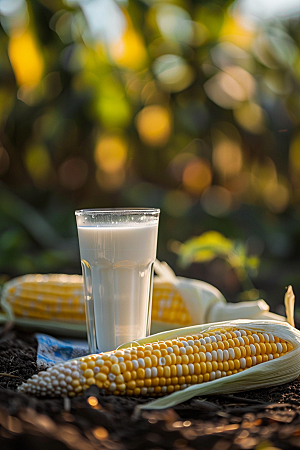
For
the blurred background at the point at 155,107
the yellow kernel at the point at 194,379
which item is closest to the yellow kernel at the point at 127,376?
the yellow kernel at the point at 194,379

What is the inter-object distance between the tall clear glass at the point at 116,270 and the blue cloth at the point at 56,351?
1.8 inches

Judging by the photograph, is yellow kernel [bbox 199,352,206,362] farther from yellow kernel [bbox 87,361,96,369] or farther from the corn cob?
the corn cob

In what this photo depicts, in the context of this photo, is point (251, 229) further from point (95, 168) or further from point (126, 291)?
point (126, 291)

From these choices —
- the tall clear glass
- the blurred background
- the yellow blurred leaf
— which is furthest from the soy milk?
the yellow blurred leaf

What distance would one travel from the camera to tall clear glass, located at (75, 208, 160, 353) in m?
0.88

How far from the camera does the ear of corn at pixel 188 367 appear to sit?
Result: 64 cm

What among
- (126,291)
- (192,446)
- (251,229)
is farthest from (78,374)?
(251,229)

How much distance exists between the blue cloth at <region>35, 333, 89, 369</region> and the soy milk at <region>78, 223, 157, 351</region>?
0.07 m

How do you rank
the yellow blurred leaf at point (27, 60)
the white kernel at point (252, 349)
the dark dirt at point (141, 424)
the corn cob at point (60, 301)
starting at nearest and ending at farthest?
the dark dirt at point (141, 424) → the white kernel at point (252, 349) → the corn cob at point (60, 301) → the yellow blurred leaf at point (27, 60)

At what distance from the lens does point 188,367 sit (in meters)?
0.69

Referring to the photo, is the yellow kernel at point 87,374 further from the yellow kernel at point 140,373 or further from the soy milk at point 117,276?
the soy milk at point 117,276

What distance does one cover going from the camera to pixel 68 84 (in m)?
3.13

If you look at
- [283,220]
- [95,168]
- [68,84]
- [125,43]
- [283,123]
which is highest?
[125,43]

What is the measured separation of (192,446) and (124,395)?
0.17 metres
